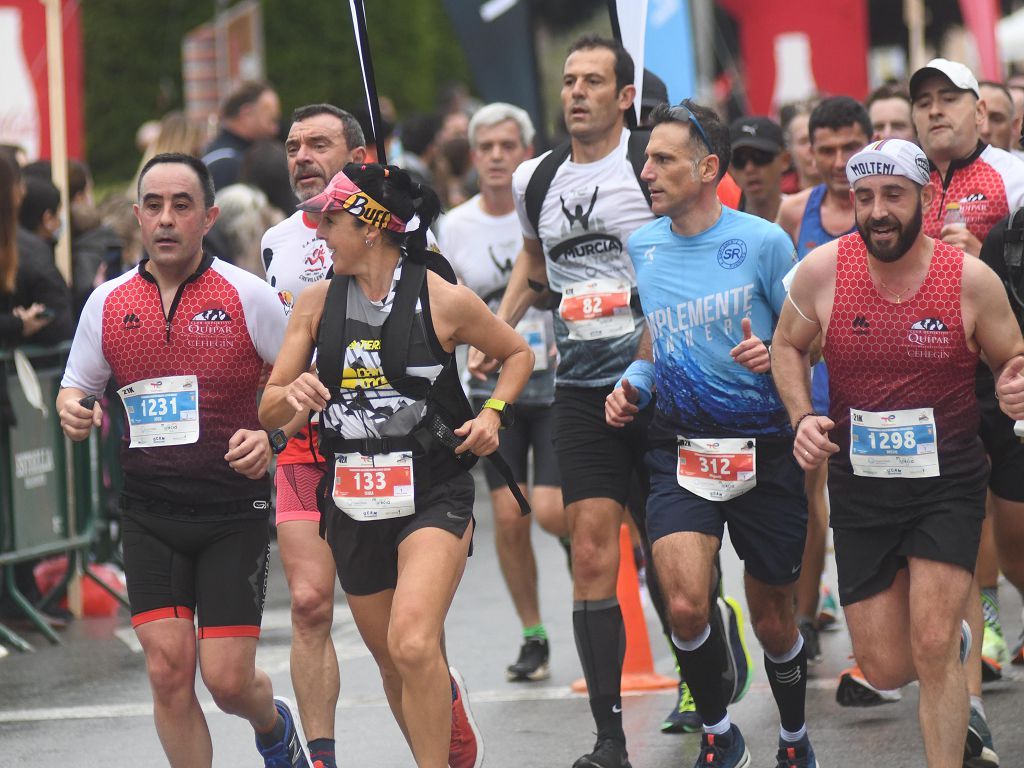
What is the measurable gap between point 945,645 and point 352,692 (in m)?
3.34

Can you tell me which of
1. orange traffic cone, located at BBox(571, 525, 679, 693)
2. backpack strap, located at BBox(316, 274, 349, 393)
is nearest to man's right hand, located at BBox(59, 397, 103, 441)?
backpack strap, located at BBox(316, 274, 349, 393)

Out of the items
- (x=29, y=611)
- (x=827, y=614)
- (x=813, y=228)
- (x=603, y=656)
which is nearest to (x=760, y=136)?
(x=813, y=228)

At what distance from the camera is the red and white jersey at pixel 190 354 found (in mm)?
6121

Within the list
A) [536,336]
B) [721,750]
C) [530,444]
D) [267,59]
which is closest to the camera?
[721,750]

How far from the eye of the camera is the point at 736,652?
6.98 m

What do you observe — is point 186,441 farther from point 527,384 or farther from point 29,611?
point 29,611

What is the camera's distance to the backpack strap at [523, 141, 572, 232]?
24.0ft

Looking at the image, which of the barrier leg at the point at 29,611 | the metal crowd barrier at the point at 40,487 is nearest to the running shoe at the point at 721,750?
the metal crowd barrier at the point at 40,487

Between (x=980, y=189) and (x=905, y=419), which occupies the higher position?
(x=980, y=189)

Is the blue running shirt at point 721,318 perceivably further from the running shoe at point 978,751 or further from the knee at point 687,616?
the running shoe at point 978,751

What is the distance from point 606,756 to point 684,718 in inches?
35.7

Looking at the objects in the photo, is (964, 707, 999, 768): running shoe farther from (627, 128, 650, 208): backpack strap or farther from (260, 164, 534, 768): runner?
(627, 128, 650, 208): backpack strap

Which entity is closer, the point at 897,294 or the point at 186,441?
the point at 897,294

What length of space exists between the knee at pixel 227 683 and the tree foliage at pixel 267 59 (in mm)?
31622
